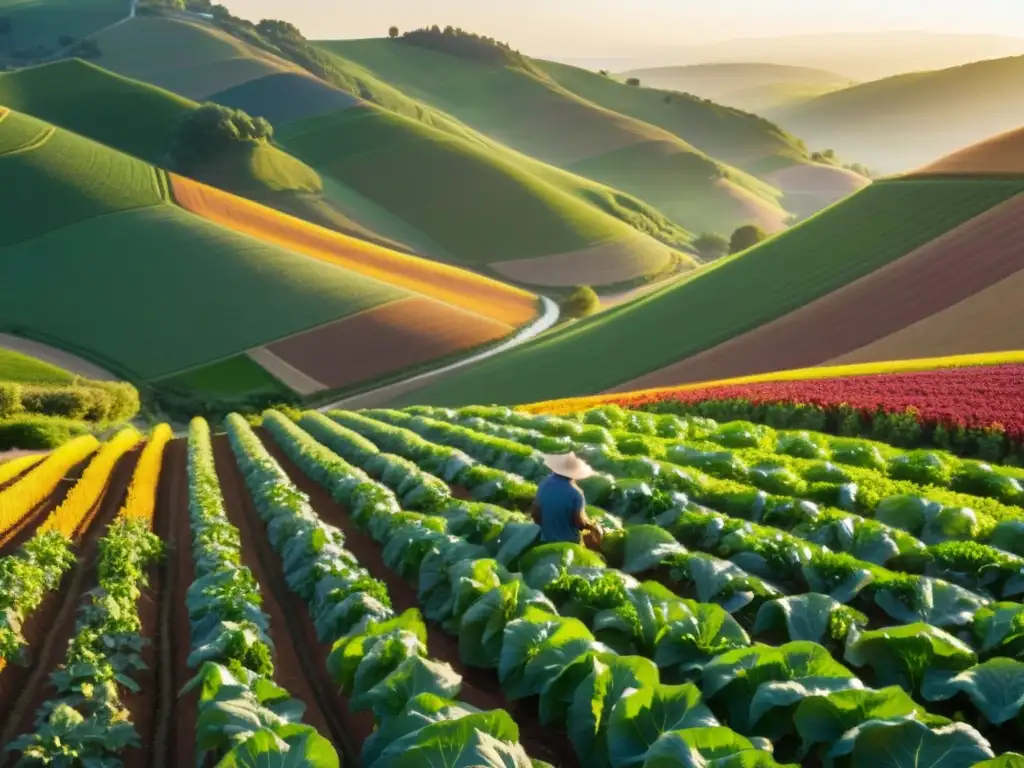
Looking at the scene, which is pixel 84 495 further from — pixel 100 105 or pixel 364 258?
pixel 100 105

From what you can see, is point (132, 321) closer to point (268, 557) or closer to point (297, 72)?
point (268, 557)

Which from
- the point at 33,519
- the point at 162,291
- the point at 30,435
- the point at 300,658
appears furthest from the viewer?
the point at 162,291

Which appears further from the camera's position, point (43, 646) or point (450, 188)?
point (450, 188)

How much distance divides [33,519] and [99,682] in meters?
12.3

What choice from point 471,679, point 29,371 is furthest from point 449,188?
point 471,679

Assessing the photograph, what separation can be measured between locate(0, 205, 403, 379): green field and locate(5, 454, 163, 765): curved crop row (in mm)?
52625

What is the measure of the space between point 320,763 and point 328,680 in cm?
451

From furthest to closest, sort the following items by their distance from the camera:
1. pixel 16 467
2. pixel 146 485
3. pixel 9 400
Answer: pixel 9 400 → pixel 16 467 → pixel 146 485

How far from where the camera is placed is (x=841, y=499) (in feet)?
48.9

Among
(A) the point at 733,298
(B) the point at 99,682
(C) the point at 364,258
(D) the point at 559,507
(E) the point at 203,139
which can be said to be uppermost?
(E) the point at 203,139

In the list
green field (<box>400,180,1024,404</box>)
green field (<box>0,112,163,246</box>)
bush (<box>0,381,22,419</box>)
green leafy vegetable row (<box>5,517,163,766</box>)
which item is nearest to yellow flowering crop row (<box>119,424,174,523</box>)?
green leafy vegetable row (<box>5,517,163,766</box>)

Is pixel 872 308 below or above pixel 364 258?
above

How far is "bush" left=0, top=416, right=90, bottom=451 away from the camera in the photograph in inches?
1542

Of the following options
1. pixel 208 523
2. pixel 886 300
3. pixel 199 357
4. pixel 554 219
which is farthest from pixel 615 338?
pixel 554 219
